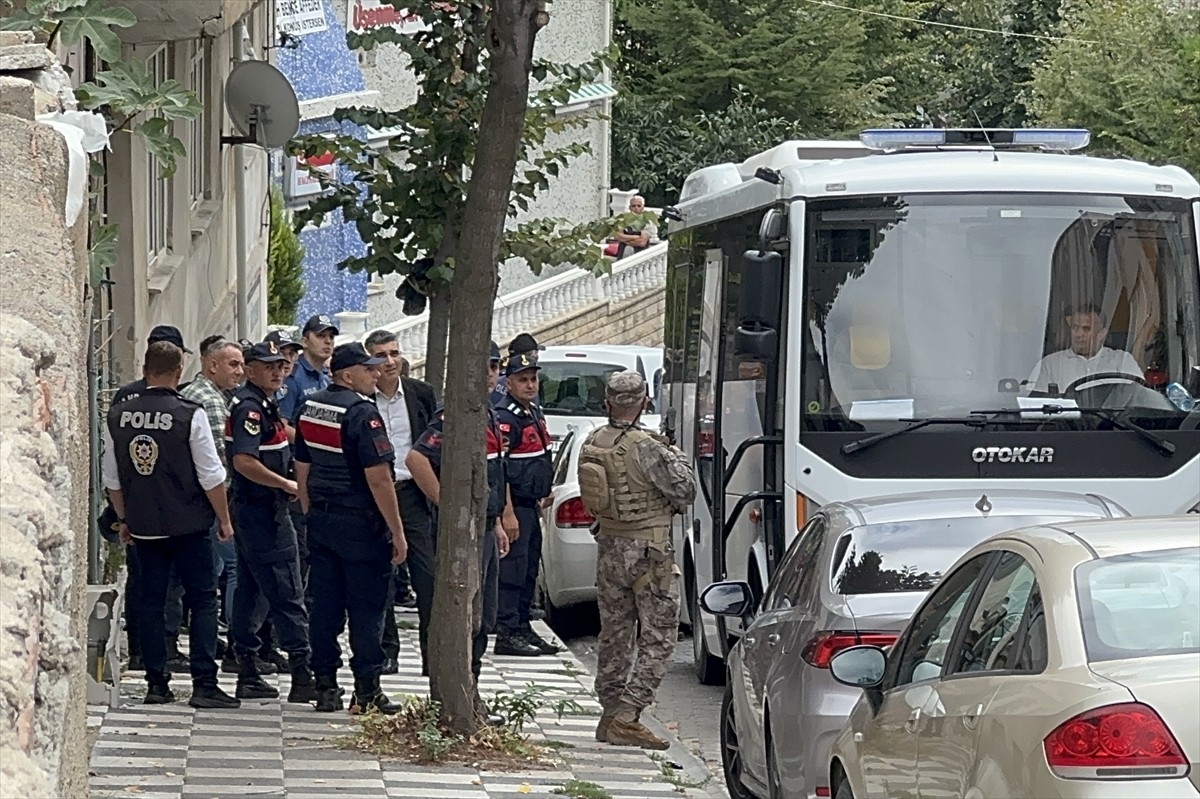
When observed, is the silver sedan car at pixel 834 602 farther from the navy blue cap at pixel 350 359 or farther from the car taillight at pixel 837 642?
the navy blue cap at pixel 350 359

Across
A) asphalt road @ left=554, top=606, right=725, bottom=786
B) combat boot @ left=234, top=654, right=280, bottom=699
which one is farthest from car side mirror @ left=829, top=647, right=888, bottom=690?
combat boot @ left=234, top=654, right=280, bottom=699

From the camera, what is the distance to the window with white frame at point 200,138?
64.3 feet

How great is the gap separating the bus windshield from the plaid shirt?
3.23 m

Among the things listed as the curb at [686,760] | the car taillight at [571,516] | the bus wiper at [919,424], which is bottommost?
the curb at [686,760]

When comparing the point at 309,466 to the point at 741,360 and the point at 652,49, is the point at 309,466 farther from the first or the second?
the point at 652,49

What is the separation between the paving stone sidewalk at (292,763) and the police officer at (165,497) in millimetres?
416

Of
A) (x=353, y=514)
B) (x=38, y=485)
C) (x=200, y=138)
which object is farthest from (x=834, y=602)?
(x=200, y=138)

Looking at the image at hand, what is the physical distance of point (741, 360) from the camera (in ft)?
38.4

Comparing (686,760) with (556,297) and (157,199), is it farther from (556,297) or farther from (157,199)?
(556,297)

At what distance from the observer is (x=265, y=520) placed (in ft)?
35.4

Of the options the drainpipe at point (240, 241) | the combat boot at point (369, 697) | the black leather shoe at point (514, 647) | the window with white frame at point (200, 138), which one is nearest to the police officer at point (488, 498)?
the black leather shoe at point (514, 647)

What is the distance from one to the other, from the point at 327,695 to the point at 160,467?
4.81 ft

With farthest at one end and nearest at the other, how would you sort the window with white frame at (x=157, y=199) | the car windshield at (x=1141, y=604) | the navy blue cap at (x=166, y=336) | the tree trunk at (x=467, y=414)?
the window with white frame at (x=157, y=199) → the navy blue cap at (x=166, y=336) → the tree trunk at (x=467, y=414) → the car windshield at (x=1141, y=604)

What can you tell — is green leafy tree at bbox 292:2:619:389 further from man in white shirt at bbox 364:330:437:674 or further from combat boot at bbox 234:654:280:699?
combat boot at bbox 234:654:280:699
